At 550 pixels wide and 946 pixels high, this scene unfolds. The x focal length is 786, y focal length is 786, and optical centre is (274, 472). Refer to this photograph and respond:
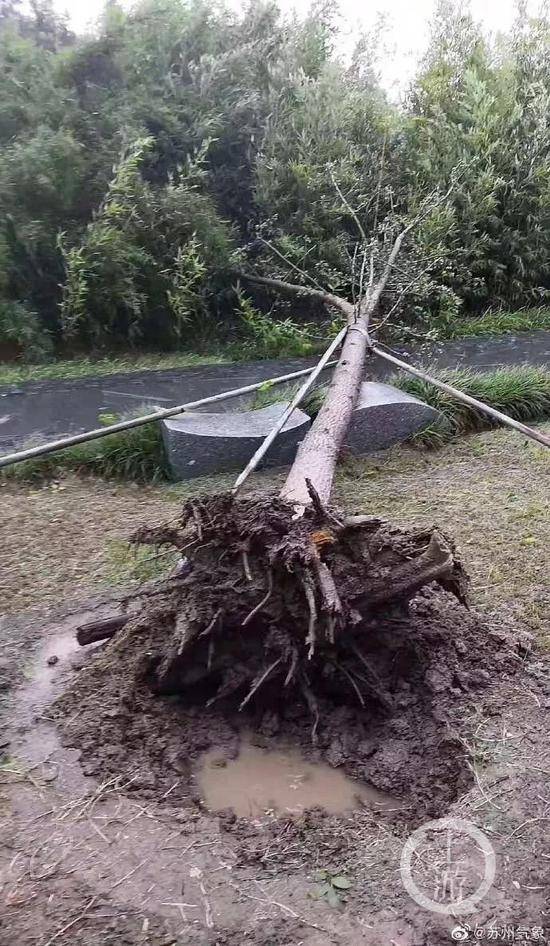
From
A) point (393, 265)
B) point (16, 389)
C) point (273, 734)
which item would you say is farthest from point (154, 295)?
point (273, 734)

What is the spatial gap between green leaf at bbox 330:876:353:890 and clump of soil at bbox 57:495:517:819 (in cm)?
53

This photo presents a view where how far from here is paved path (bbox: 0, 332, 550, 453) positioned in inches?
221

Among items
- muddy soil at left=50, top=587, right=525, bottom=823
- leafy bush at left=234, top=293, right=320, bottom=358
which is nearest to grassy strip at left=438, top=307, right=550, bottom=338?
leafy bush at left=234, top=293, right=320, bottom=358

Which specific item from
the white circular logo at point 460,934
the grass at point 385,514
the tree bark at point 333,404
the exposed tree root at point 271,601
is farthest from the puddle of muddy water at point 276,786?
the grass at point 385,514

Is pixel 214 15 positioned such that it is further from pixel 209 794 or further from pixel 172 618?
pixel 209 794

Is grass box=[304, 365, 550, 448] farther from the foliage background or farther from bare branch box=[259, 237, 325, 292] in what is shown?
bare branch box=[259, 237, 325, 292]

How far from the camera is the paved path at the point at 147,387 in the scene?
561 cm

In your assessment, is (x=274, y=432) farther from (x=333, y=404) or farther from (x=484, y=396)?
(x=484, y=396)

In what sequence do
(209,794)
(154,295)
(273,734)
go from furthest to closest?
(154,295) → (273,734) → (209,794)

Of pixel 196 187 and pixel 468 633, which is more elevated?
pixel 196 187

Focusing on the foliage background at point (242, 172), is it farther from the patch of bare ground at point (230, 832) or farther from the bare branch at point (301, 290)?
the patch of bare ground at point (230, 832)

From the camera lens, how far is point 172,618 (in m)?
2.90

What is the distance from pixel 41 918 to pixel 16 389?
16.3 feet

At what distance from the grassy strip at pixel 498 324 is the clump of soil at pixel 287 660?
565cm
